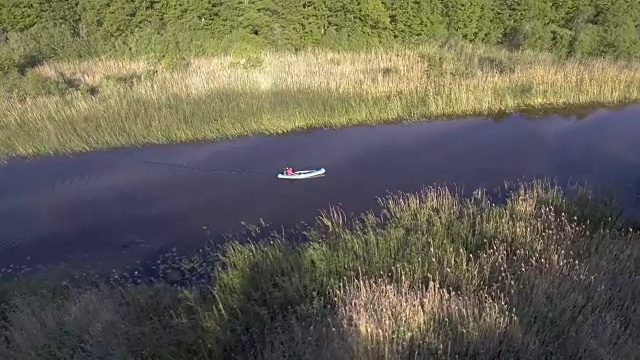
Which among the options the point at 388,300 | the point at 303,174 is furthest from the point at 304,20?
the point at 388,300

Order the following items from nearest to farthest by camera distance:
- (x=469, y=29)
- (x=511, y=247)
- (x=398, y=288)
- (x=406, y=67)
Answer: (x=398, y=288), (x=511, y=247), (x=406, y=67), (x=469, y=29)

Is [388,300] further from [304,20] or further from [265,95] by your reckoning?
[304,20]

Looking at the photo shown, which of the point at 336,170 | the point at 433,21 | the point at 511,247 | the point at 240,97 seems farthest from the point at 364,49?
the point at 511,247

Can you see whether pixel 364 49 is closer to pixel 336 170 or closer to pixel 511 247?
pixel 336 170

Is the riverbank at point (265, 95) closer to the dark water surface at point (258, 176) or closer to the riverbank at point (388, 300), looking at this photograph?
the dark water surface at point (258, 176)

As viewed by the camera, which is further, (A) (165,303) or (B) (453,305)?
(A) (165,303)
